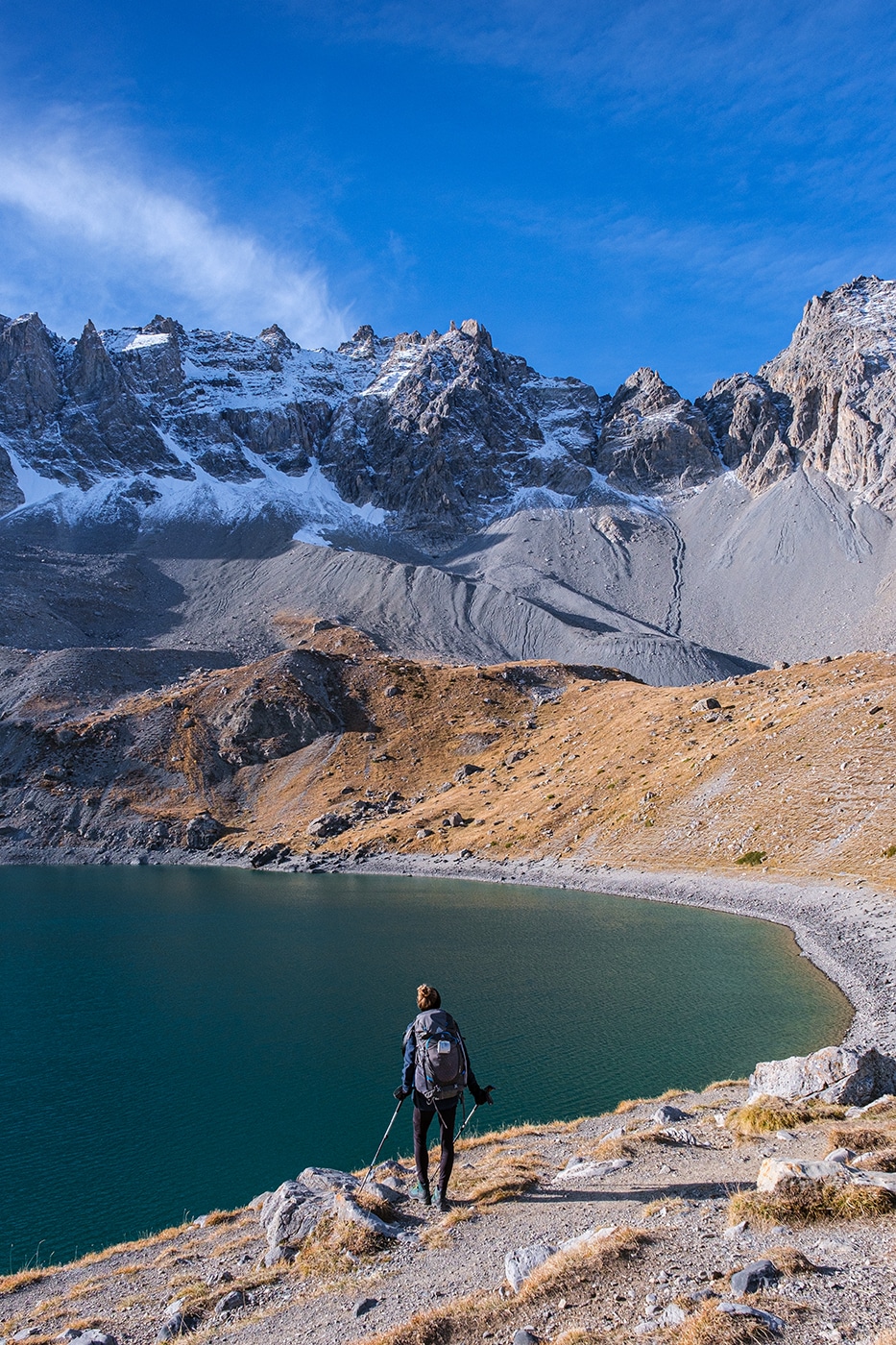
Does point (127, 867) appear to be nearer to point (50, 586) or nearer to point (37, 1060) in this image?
point (37, 1060)

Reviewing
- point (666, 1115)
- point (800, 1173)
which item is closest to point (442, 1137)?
point (800, 1173)

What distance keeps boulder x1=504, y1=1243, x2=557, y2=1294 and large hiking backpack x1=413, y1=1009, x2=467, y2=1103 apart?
250 cm

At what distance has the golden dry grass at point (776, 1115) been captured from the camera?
1535 cm

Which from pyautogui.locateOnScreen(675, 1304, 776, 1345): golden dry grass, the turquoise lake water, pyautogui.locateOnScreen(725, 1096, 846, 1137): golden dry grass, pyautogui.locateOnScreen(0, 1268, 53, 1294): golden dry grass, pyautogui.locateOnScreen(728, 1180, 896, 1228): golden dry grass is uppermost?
pyautogui.locateOnScreen(675, 1304, 776, 1345): golden dry grass

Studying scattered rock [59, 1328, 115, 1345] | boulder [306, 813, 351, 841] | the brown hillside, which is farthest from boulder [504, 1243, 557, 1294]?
boulder [306, 813, 351, 841]

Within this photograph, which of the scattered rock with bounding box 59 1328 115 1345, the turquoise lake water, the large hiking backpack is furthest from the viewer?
the turquoise lake water

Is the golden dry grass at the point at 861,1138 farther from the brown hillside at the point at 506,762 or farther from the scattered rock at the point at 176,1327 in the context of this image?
the brown hillside at the point at 506,762

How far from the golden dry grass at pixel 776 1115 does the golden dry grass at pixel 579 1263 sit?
7124 millimetres

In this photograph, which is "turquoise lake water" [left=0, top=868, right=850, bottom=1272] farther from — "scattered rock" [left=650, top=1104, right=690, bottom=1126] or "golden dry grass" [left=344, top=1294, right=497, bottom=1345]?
"golden dry grass" [left=344, top=1294, right=497, bottom=1345]

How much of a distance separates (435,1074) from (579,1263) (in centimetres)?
339

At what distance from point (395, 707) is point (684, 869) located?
64.6 meters

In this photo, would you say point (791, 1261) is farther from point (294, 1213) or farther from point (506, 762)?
point (506, 762)

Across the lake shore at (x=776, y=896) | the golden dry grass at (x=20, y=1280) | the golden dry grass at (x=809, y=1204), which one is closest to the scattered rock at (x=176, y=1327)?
the golden dry grass at (x=20, y=1280)

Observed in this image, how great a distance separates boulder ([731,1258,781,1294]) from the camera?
7.76m
